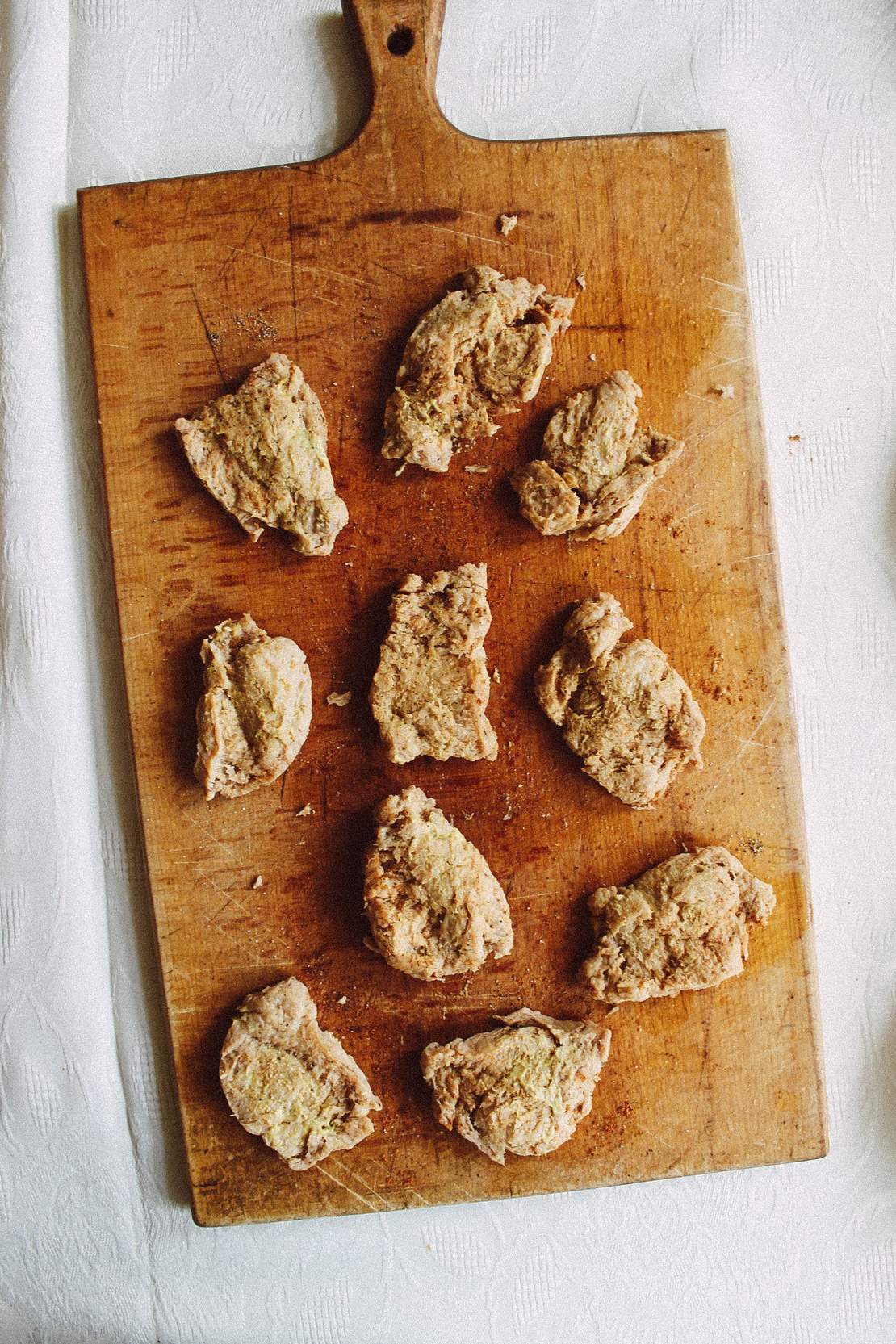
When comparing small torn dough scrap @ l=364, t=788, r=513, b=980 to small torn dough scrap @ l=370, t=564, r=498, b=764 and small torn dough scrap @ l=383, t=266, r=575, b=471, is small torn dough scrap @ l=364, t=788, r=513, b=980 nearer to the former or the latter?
small torn dough scrap @ l=370, t=564, r=498, b=764

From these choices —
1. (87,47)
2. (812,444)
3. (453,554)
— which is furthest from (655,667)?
(87,47)

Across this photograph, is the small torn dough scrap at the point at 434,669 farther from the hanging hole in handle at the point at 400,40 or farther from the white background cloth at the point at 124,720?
the hanging hole in handle at the point at 400,40

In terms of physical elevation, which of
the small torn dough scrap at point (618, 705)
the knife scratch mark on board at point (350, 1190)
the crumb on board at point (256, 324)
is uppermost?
the crumb on board at point (256, 324)

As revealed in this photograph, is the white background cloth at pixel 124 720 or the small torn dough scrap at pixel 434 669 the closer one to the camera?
the small torn dough scrap at pixel 434 669

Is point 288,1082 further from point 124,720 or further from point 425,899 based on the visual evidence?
point 124,720

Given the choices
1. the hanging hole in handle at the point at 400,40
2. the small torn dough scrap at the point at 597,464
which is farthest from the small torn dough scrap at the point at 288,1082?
the hanging hole in handle at the point at 400,40

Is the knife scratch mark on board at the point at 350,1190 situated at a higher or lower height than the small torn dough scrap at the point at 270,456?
lower

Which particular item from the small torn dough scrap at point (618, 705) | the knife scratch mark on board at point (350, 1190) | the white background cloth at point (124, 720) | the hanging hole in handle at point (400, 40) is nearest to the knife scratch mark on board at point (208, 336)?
the white background cloth at point (124, 720)
